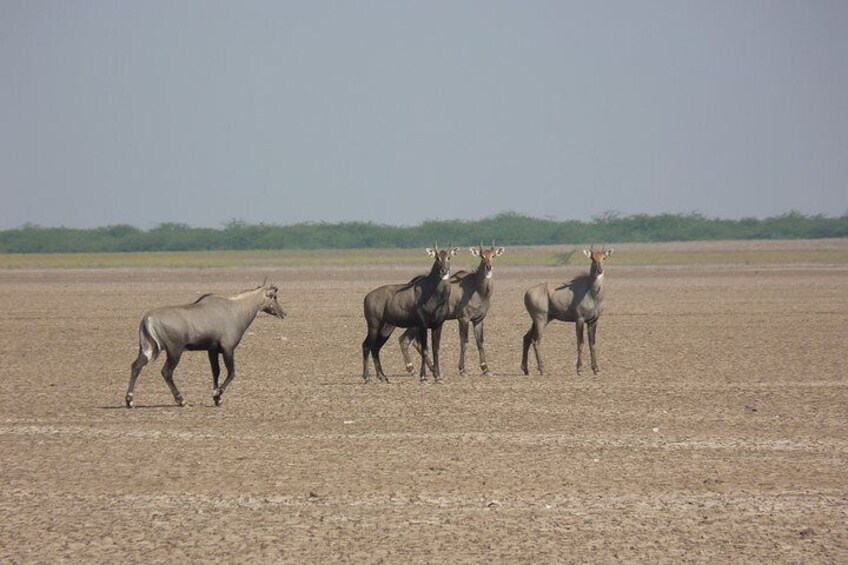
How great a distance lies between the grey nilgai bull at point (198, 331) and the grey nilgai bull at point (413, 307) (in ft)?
7.96

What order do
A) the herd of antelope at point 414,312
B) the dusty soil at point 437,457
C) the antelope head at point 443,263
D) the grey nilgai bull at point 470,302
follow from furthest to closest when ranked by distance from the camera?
the grey nilgai bull at point 470,302 < the antelope head at point 443,263 < the herd of antelope at point 414,312 < the dusty soil at point 437,457

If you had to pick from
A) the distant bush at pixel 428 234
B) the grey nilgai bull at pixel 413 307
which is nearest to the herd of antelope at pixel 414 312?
the grey nilgai bull at pixel 413 307

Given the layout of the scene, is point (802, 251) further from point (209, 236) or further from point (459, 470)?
point (459, 470)

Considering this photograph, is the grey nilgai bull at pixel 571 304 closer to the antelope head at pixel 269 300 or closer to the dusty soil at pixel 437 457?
the dusty soil at pixel 437 457

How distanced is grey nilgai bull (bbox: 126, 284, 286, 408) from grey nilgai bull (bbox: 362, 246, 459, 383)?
243 centimetres

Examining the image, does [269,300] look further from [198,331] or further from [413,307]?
[413,307]

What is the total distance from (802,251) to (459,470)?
8170 cm

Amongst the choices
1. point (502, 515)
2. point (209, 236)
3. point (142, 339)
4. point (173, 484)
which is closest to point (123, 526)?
point (173, 484)

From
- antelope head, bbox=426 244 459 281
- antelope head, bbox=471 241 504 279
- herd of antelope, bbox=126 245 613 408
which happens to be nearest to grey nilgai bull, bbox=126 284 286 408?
herd of antelope, bbox=126 245 613 408

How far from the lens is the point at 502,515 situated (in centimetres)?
1256

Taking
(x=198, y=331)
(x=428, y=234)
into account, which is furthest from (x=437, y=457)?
(x=428, y=234)

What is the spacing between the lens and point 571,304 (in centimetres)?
2369

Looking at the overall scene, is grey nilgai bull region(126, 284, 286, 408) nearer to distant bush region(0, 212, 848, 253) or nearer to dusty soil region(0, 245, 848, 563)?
dusty soil region(0, 245, 848, 563)

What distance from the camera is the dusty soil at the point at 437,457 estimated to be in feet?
38.5
